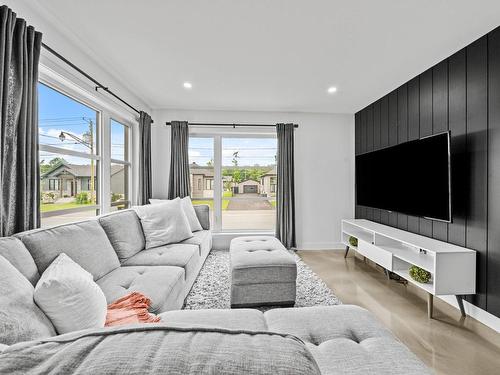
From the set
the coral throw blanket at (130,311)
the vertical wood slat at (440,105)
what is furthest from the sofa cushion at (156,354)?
the vertical wood slat at (440,105)

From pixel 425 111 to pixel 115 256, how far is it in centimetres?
354

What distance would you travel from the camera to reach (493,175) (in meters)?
2.14

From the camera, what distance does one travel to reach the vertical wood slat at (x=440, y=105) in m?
2.64

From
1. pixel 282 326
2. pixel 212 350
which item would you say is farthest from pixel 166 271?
pixel 212 350

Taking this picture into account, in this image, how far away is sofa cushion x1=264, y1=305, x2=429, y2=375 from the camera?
976 millimetres

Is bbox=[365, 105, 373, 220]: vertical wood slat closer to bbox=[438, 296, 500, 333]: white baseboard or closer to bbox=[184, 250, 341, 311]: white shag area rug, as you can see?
bbox=[184, 250, 341, 311]: white shag area rug

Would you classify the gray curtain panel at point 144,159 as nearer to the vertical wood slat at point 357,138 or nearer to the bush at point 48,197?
the bush at point 48,197

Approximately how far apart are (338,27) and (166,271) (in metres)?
2.49

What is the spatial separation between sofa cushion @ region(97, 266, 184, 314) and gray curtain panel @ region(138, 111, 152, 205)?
189 centimetres

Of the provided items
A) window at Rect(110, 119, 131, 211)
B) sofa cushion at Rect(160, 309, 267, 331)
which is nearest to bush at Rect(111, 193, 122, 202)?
window at Rect(110, 119, 131, 211)

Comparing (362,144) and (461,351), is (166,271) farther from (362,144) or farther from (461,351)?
(362,144)

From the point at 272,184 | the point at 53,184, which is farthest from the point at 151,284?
the point at 272,184

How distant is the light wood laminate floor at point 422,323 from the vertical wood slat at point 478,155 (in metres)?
0.32

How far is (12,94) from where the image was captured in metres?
1.70
